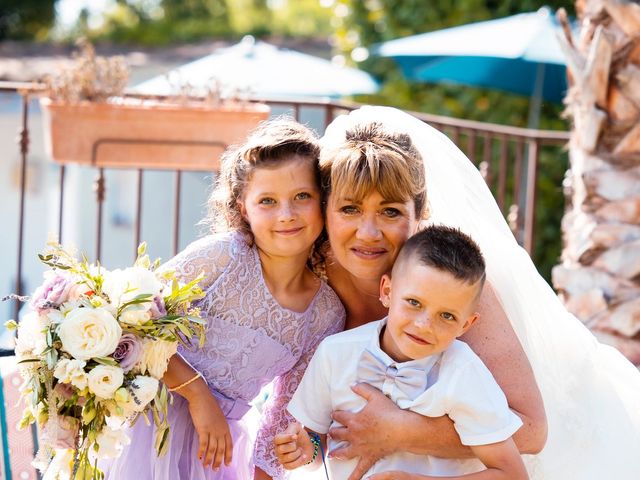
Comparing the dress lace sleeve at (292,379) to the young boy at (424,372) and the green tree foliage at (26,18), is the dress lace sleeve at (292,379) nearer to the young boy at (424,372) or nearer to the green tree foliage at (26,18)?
the young boy at (424,372)

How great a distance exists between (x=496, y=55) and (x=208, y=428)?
497cm

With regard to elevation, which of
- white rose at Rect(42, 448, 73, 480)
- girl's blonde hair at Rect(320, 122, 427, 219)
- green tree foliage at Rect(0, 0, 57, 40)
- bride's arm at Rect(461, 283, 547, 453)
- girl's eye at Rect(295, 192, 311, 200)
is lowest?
white rose at Rect(42, 448, 73, 480)

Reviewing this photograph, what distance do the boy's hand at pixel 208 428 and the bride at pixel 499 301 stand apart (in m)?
0.32

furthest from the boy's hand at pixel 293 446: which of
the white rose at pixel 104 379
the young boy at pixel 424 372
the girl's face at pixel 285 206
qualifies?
the girl's face at pixel 285 206

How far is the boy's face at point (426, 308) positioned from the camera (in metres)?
2.50

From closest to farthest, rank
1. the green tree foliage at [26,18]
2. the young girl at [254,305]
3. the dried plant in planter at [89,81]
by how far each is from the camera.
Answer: the young girl at [254,305] < the dried plant in planter at [89,81] < the green tree foliage at [26,18]

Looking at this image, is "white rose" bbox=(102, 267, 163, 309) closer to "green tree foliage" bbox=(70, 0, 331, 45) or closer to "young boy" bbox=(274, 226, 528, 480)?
"young boy" bbox=(274, 226, 528, 480)

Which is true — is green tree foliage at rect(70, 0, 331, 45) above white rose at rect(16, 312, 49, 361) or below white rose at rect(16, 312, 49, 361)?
above

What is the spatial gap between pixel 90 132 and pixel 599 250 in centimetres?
230

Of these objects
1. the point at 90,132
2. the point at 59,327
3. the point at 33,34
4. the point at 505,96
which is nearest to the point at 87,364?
the point at 59,327

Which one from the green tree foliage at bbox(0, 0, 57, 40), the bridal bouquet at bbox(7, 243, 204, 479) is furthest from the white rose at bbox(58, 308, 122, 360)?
the green tree foliage at bbox(0, 0, 57, 40)

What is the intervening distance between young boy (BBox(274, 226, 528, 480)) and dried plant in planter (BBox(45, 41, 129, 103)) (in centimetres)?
213

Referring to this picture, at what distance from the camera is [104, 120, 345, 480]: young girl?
286 centimetres

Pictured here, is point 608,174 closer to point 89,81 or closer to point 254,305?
→ point 254,305
